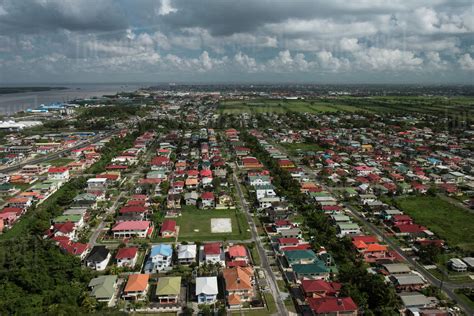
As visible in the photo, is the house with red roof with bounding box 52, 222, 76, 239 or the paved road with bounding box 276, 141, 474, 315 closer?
the paved road with bounding box 276, 141, 474, 315

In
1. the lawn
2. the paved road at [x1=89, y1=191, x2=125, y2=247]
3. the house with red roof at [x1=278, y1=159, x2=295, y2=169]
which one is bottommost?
the paved road at [x1=89, y1=191, x2=125, y2=247]

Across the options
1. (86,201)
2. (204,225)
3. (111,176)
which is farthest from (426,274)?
(111,176)

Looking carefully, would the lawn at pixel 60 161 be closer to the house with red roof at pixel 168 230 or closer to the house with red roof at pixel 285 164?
the house with red roof at pixel 168 230

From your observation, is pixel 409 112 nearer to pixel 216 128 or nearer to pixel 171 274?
pixel 216 128

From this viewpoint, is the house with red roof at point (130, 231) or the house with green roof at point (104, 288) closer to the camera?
the house with green roof at point (104, 288)

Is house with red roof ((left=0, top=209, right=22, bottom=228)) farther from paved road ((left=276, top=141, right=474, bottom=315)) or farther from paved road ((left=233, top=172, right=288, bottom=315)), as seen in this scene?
paved road ((left=276, top=141, right=474, bottom=315))

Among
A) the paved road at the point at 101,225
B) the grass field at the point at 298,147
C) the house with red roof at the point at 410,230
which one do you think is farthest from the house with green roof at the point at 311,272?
the grass field at the point at 298,147

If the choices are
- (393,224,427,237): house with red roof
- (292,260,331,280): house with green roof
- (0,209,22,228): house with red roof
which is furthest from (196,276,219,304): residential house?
(0,209,22,228): house with red roof

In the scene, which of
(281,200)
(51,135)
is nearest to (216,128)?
(51,135)
